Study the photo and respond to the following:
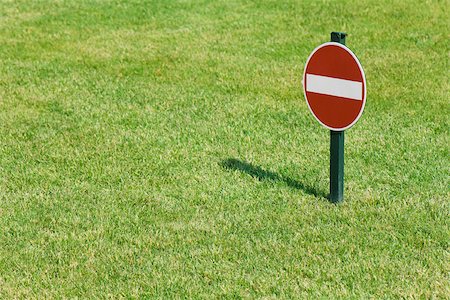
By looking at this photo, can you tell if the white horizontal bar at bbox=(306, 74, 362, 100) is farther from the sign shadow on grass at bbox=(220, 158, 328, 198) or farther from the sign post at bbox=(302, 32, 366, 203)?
the sign shadow on grass at bbox=(220, 158, 328, 198)

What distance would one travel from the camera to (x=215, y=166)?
22.2 feet

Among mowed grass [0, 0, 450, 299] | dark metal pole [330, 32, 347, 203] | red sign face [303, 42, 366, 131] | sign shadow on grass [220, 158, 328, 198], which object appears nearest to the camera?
mowed grass [0, 0, 450, 299]

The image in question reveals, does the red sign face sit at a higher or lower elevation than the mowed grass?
higher

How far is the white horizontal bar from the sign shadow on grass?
95 cm

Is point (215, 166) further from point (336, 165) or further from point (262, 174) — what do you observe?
point (336, 165)

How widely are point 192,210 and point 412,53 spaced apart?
526cm

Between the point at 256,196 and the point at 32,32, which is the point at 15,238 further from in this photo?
the point at 32,32

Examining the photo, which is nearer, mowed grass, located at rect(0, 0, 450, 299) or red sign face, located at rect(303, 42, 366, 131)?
mowed grass, located at rect(0, 0, 450, 299)

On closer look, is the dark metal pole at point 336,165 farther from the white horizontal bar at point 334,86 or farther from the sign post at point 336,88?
the white horizontal bar at point 334,86

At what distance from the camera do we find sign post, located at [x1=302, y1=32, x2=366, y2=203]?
534 cm

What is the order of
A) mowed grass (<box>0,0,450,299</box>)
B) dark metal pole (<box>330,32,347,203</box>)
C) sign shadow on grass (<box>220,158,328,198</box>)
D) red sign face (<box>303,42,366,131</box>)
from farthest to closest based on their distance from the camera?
sign shadow on grass (<box>220,158,328,198</box>)
dark metal pole (<box>330,32,347,203</box>)
red sign face (<box>303,42,366,131</box>)
mowed grass (<box>0,0,450,299</box>)

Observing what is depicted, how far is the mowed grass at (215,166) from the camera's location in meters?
5.03

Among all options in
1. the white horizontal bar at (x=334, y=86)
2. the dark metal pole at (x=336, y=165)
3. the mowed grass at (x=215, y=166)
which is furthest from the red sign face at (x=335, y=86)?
the mowed grass at (x=215, y=166)

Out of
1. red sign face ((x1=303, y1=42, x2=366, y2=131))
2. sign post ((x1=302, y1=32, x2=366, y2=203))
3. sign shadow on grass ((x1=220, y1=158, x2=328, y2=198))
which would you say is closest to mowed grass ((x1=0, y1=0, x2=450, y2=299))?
sign shadow on grass ((x1=220, y1=158, x2=328, y2=198))
